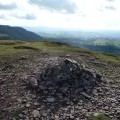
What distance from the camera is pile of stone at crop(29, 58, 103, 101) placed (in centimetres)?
3080

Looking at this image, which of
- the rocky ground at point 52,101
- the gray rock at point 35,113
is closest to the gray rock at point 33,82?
the rocky ground at point 52,101

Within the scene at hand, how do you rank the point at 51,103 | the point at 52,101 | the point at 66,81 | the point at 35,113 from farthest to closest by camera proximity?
the point at 66,81 → the point at 52,101 → the point at 51,103 → the point at 35,113

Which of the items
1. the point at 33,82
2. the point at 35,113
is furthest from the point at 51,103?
the point at 33,82

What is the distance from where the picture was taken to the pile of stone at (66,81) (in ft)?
101

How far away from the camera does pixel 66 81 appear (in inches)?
1268

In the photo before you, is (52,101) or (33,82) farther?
(33,82)

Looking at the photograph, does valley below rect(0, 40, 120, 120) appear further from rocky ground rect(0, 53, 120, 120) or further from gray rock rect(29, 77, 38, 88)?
gray rock rect(29, 77, 38, 88)

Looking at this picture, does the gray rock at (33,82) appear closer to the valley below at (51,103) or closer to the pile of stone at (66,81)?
the pile of stone at (66,81)

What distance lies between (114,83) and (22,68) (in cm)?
1266

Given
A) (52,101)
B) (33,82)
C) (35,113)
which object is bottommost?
(35,113)

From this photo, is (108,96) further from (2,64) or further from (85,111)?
(2,64)

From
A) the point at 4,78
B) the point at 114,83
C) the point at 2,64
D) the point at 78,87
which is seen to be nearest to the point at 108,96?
the point at 78,87

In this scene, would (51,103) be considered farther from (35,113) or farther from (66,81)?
(66,81)

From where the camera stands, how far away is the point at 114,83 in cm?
3659
